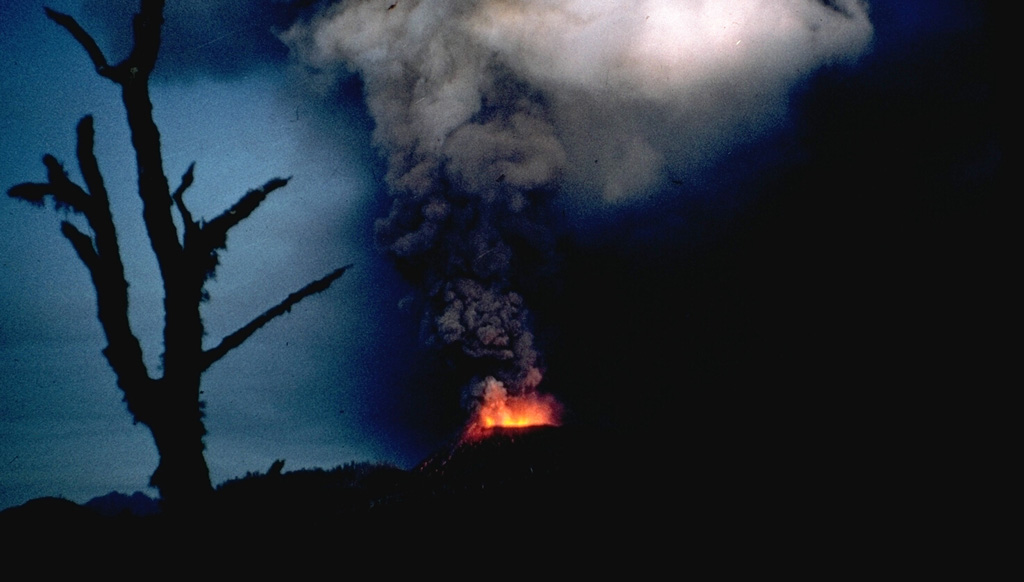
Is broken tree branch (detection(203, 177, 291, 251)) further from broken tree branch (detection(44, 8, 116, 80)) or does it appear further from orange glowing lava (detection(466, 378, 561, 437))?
orange glowing lava (detection(466, 378, 561, 437))

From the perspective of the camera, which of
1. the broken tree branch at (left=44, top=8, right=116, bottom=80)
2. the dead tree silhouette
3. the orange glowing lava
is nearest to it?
the dead tree silhouette

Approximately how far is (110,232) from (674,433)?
433 inches

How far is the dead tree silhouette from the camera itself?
2.58 meters

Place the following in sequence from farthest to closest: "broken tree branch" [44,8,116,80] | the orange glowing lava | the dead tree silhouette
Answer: the orange glowing lava < "broken tree branch" [44,8,116,80] < the dead tree silhouette

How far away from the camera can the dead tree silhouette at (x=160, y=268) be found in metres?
2.58

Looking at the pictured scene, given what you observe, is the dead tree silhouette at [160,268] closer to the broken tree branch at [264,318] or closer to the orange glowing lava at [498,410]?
the broken tree branch at [264,318]

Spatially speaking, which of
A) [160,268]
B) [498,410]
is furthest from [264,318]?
[498,410]

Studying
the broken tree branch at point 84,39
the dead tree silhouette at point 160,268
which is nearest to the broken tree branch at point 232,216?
the dead tree silhouette at point 160,268

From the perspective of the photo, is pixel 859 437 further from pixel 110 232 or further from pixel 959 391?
Answer: pixel 110 232

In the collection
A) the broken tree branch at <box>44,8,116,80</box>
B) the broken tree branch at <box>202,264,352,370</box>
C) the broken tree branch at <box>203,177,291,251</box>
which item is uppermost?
the broken tree branch at <box>44,8,116,80</box>

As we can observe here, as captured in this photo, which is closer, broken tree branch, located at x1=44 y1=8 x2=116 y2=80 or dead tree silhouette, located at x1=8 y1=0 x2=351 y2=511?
dead tree silhouette, located at x1=8 y1=0 x2=351 y2=511

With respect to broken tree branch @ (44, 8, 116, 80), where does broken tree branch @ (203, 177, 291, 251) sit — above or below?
below

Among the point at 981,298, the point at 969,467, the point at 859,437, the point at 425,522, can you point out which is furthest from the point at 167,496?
the point at 981,298

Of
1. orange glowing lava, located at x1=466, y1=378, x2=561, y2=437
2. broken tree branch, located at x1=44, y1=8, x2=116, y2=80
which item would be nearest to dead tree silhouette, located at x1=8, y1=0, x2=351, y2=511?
broken tree branch, located at x1=44, y1=8, x2=116, y2=80
